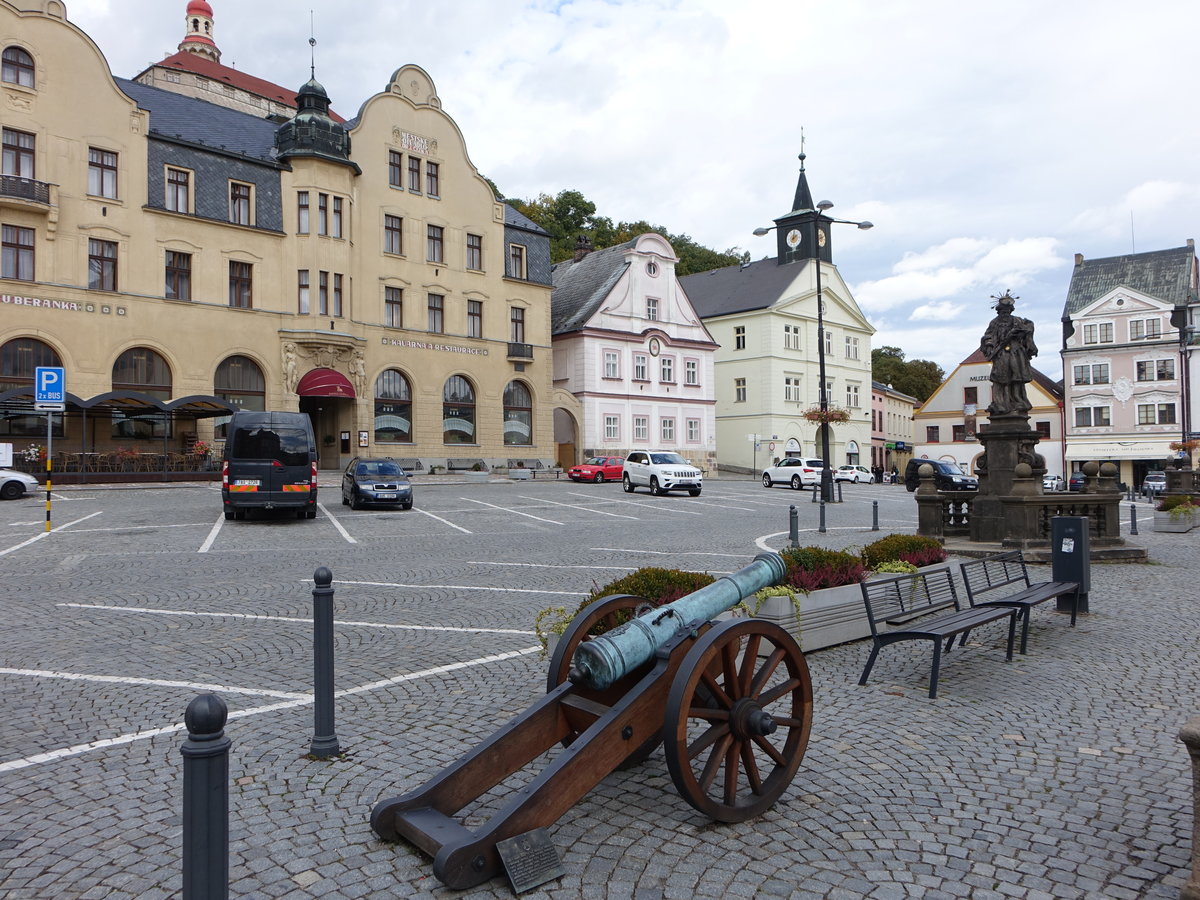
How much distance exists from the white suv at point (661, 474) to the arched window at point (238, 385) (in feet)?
53.7

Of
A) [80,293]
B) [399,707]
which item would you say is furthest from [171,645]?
[80,293]

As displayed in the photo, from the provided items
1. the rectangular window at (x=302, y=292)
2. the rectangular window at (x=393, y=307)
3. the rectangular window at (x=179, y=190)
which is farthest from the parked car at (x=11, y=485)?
the rectangular window at (x=393, y=307)

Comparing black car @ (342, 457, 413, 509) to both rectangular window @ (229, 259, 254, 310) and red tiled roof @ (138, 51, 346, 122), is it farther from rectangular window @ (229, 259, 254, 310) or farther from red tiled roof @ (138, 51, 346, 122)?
red tiled roof @ (138, 51, 346, 122)

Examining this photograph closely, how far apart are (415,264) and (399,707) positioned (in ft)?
130

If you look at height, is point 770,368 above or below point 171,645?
above

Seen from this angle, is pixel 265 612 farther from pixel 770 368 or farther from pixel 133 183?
pixel 770 368

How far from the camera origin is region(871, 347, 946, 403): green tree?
96000mm

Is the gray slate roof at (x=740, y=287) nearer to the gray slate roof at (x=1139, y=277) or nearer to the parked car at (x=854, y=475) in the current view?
the parked car at (x=854, y=475)

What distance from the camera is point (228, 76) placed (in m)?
69.5

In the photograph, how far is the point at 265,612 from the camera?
949 cm

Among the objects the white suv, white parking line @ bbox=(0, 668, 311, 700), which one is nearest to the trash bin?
white parking line @ bbox=(0, 668, 311, 700)

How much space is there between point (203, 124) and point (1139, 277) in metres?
58.0

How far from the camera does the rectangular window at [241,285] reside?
123 ft

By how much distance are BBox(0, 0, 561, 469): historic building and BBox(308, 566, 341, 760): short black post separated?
30858 millimetres
